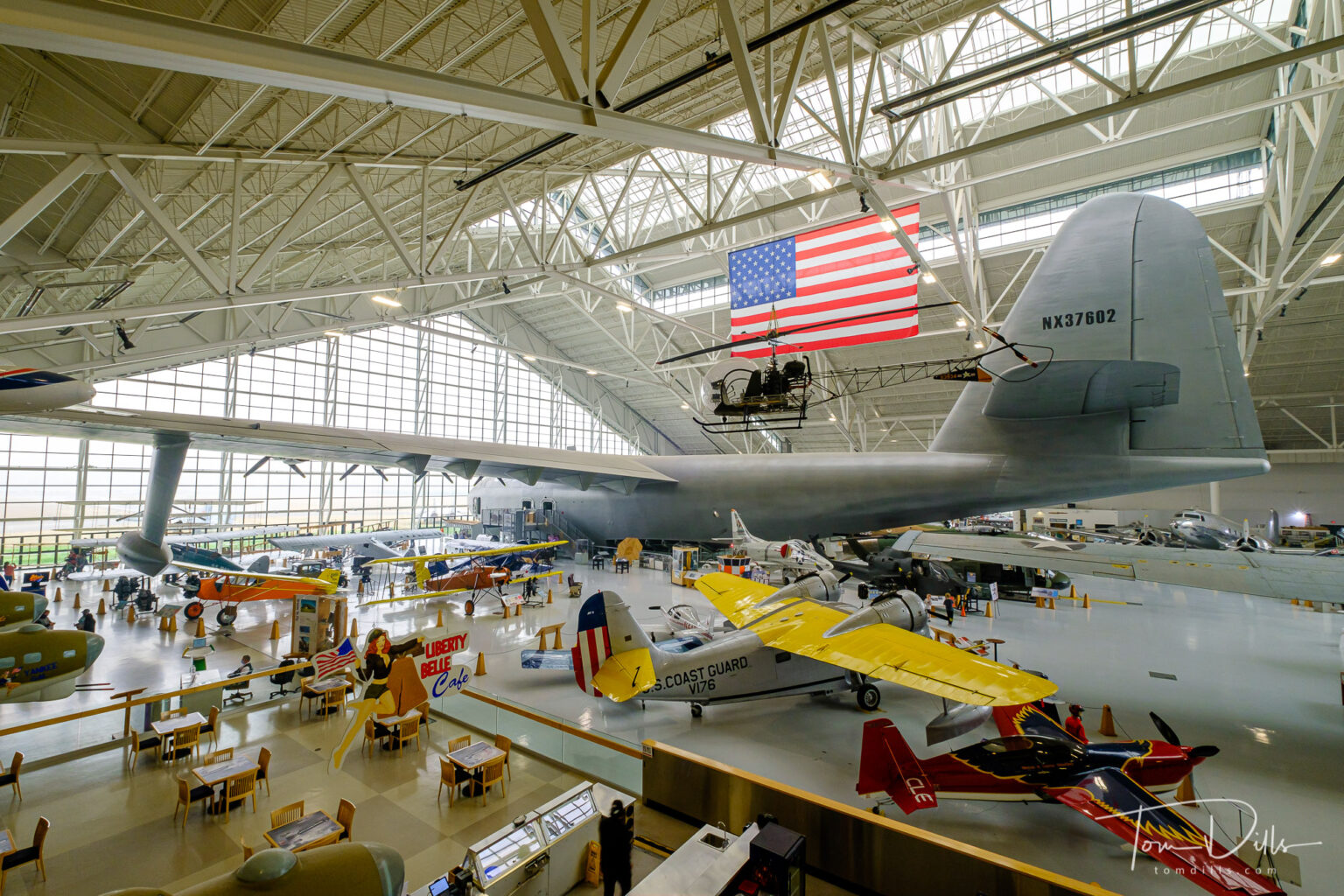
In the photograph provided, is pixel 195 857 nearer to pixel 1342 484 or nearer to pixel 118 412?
pixel 118 412

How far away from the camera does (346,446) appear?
12.8 m

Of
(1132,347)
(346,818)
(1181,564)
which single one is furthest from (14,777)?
(1132,347)

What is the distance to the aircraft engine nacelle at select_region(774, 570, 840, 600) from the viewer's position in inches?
409

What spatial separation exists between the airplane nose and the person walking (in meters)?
9.14

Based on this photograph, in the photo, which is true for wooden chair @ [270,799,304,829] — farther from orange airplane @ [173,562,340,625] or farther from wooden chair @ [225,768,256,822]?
orange airplane @ [173,562,340,625]

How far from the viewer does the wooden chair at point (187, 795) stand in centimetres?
598

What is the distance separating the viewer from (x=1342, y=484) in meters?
32.9

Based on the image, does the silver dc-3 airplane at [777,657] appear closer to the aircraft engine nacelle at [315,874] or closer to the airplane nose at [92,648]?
the aircraft engine nacelle at [315,874]

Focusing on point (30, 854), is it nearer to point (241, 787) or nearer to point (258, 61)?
point (241, 787)

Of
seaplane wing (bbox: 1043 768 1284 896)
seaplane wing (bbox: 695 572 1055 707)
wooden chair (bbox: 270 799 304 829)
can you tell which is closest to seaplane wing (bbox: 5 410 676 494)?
wooden chair (bbox: 270 799 304 829)

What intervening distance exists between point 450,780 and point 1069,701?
10020mm

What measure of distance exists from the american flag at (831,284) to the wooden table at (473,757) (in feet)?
37.2

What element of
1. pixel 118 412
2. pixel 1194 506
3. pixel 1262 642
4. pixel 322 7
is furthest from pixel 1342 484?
pixel 118 412
